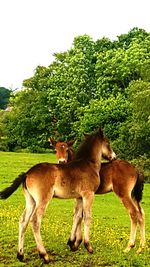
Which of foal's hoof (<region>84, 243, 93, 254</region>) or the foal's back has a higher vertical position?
A: the foal's back

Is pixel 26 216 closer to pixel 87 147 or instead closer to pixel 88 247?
pixel 88 247

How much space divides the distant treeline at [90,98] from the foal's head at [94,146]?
2913cm

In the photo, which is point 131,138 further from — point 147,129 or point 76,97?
point 76,97

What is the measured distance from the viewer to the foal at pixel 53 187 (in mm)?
10992

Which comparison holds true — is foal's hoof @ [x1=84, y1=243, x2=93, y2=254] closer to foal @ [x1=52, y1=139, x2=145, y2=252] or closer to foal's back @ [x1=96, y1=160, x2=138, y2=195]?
foal @ [x1=52, y1=139, x2=145, y2=252]

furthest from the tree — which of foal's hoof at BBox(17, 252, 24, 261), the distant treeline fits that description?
foal's hoof at BBox(17, 252, 24, 261)

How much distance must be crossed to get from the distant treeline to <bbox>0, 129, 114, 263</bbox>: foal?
1174 inches

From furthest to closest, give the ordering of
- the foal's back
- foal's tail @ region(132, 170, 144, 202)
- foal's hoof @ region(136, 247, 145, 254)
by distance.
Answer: foal's tail @ region(132, 170, 144, 202) < the foal's back < foal's hoof @ region(136, 247, 145, 254)

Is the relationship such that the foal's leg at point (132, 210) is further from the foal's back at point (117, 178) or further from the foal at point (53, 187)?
the foal at point (53, 187)

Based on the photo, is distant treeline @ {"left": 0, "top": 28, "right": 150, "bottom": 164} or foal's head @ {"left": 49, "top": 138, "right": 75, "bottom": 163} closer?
foal's head @ {"left": 49, "top": 138, "right": 75, "bottom": 163}

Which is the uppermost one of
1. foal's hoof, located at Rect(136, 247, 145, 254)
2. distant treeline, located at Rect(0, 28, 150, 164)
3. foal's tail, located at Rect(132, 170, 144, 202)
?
distant treeline, located at Rect(0, 28, 150, 164)

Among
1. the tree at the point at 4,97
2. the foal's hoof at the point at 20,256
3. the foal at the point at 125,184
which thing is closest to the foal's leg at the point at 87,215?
the foal at the point at 125,184

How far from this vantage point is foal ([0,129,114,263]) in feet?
36.1

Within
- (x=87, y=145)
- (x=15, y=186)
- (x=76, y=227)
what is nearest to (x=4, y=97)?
(x=87, y=145)
